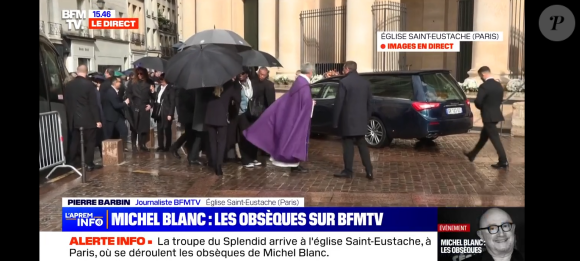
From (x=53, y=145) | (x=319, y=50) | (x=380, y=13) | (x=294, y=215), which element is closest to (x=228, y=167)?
(x=53, y=145)

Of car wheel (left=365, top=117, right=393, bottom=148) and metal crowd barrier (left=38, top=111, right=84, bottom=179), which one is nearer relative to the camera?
metal crowd barrier (left=38, top=111, right=84, bottom=179)

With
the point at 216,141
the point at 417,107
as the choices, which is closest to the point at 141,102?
the point at 216,141

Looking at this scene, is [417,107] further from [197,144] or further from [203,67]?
[203,67]

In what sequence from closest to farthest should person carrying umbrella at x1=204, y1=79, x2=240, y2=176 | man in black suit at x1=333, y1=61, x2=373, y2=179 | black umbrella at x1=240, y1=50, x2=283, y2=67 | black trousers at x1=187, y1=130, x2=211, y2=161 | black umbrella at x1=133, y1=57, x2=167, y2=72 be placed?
man in black suit at x1=333, y1=61, x2=373, y2=179 → person carrying umbrella at x1=204, y1=79, x2=240, y2=176 → black trousers at x1=187, y1=130, x2=211, y2=161 → black umbrella at x1=240, y1=50, x2=283, y2=67 → black umbrella at x1=133, y1=57, x2=167, y2=72

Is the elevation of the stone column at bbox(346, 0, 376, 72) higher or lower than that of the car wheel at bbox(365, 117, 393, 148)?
higher

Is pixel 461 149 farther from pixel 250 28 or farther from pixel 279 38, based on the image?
pixel 250 28

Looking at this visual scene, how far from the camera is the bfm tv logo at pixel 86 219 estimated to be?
16.0 ft

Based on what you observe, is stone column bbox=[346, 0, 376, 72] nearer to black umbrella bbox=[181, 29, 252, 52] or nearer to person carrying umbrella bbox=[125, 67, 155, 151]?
black umbrella bbox=[181, 29, 252, 52]

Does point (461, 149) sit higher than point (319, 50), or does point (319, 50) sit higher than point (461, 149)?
point (319, 50)

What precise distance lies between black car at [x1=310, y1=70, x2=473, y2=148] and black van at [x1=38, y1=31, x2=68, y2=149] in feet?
18.3

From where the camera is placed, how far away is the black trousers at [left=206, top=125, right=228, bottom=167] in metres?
8.25

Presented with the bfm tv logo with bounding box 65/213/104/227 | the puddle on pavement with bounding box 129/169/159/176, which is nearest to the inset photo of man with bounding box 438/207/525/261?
the bfm tv logo with bounding box 65/213/104/227
